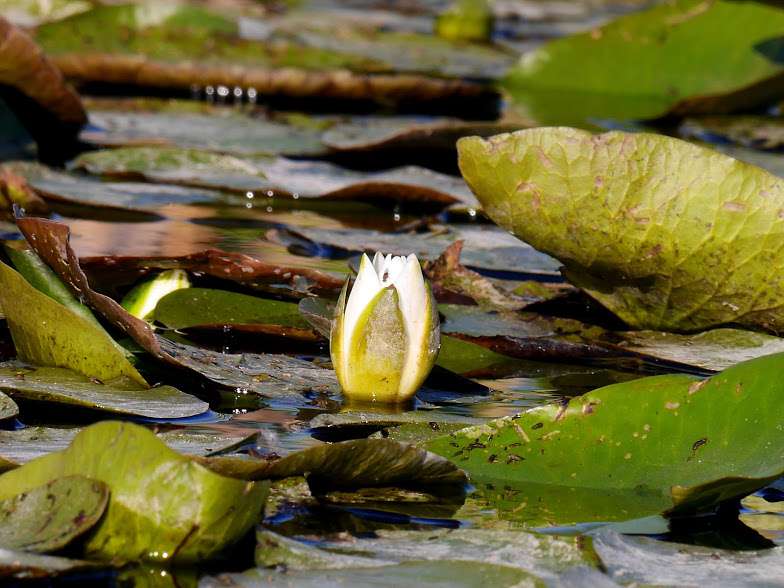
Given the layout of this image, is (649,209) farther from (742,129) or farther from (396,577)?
(742,129)

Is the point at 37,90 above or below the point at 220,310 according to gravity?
above

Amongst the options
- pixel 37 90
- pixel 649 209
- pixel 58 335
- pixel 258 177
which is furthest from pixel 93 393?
pixel 37 90

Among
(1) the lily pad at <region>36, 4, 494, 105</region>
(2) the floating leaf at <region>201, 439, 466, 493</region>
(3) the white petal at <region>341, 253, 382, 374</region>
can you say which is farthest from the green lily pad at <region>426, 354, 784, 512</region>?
(1) the lily pad at <region>36, 4, 494, 105</region>

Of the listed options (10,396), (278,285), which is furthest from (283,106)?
(10,396)

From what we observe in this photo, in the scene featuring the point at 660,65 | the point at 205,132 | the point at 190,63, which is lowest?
the point at 205,132

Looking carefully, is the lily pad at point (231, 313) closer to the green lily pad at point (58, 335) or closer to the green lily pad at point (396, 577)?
the green lily pad at point (58, 335)

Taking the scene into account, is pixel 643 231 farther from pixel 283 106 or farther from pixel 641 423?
pixel 283 106

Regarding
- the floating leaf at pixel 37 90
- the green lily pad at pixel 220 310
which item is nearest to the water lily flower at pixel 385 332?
the green lily pad at pixel 220 310
